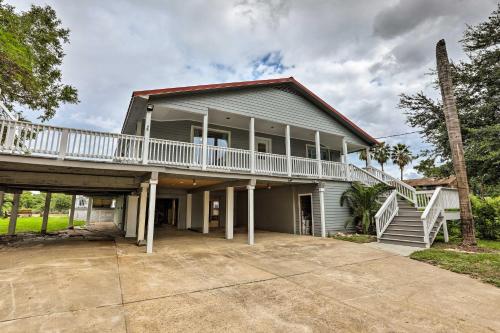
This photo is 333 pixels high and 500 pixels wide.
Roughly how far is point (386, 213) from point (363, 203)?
4.28 feet

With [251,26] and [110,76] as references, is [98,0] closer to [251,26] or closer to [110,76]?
[251,26]

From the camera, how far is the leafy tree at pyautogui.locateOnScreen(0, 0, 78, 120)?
33.0ft

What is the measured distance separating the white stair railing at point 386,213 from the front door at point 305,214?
11.2ft

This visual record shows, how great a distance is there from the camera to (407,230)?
32.9 feet

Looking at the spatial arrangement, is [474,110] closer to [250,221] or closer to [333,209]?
[333,209]

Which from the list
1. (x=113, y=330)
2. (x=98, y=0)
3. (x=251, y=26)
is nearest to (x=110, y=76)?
(x=98, y=0)

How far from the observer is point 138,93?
28.8 ft

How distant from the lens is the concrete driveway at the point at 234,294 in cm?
336

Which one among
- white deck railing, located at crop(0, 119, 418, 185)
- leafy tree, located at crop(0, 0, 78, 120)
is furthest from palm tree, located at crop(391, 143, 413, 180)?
leafy tree, located at crop(0, 0, 78, 120)

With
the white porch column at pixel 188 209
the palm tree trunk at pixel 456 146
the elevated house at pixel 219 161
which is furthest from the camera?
the white porch column at pixel 188 209

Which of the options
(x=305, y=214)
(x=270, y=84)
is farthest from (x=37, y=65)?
(x=305, y=214)

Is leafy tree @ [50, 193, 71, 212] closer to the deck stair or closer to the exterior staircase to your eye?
the deck stair

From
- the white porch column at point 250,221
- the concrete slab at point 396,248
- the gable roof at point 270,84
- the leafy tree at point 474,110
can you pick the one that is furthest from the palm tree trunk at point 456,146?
the white porch column at point 250,221

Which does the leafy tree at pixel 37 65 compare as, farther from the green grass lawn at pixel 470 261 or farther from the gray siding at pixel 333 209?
the green grass lawn at pixel 470 261
